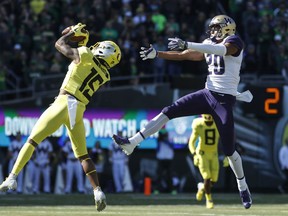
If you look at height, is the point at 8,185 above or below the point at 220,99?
below

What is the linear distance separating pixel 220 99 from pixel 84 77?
62.2 inches

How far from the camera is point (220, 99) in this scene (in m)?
11.6

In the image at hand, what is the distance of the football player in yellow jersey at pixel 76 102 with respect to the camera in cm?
1120

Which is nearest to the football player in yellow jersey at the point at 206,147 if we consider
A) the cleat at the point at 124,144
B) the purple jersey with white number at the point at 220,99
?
the purple jersey with white number at the point at 220,99

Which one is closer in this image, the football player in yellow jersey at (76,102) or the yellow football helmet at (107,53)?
the football player in yellow jersey at (76,102)

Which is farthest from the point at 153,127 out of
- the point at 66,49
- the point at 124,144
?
the point at 66,49

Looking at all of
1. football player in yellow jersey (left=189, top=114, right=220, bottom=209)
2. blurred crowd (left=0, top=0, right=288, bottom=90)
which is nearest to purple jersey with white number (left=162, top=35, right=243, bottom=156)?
football player in yellow jersey (left=189, top=114, right=220, bottom=209)

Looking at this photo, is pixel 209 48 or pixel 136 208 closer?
pixel 209 48

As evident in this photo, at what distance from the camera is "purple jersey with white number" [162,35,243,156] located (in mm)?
11508

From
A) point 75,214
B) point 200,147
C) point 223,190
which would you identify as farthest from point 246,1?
point 75,214

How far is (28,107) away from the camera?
22125 millimetres

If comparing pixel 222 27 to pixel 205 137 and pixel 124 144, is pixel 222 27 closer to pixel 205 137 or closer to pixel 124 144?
pixel 124 144

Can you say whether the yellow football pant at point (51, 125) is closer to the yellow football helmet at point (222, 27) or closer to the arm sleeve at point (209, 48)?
the arm sleeve at point (209, 48)

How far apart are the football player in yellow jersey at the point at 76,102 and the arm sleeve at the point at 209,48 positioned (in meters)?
1.14
